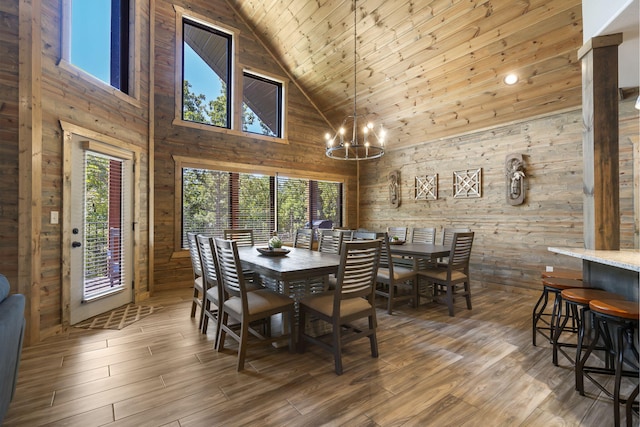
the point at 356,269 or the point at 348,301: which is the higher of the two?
the point at 356,269

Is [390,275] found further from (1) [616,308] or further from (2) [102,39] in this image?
(2) [102,39]

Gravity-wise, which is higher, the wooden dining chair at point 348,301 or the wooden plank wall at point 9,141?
the wooden plank wall at point 9,141

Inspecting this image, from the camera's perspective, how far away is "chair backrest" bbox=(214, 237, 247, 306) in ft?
7.69

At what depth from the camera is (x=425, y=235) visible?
16.4 ft

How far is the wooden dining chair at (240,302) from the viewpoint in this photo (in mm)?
2352

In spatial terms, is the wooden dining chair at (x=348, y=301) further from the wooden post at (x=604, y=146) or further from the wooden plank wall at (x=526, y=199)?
the wooden plank wall at (x=526, y=199)

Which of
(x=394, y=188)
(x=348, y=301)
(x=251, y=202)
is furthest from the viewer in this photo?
(x=394, y=188)

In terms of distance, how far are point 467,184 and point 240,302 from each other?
4698 mm

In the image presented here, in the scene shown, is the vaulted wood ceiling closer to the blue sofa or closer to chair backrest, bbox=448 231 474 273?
chair backrest, bbox=448 231 474 273

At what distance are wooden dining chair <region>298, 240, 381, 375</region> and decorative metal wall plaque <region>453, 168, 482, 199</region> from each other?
3.75m

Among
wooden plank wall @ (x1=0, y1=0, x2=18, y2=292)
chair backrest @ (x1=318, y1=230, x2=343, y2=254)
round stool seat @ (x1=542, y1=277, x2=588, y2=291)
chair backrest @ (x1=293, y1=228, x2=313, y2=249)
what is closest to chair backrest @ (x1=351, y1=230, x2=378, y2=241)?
chair backrest @ (x1=318, y1=230, x2=343, y2=254)

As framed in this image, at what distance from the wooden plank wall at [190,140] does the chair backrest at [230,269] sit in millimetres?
2734

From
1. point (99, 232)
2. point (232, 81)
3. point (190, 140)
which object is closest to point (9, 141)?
point (99, 232)

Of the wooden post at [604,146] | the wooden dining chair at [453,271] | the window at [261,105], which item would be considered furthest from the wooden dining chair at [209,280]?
the window at [261,105]
